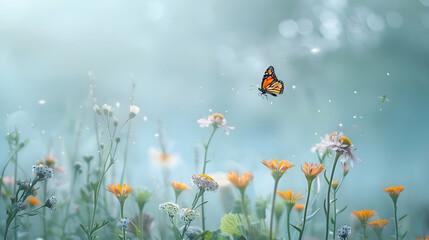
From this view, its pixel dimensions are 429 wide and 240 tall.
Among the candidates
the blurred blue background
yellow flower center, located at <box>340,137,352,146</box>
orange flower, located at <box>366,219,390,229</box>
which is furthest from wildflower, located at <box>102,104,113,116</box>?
orange flower, located at <box>366,219,390,229</box>

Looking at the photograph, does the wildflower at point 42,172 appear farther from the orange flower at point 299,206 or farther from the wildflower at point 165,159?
the orange flower at point 299,206

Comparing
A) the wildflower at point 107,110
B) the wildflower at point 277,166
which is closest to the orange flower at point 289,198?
the wildflower at point 277,166

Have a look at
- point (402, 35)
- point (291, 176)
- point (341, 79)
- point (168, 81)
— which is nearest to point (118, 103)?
point (168, 81)

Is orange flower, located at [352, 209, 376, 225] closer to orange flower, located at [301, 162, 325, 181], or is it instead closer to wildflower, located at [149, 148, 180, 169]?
orange flower, located at [301, 162, 325, 181]

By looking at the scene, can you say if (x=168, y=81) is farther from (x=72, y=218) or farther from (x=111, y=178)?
(x=72, y=218)

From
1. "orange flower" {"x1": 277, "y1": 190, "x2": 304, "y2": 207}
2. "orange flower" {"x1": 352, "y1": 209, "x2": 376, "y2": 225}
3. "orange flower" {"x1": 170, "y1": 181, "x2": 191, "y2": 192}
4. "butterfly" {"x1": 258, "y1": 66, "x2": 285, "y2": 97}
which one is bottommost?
"orange flower" {"x1": 352, "y1": 209, "x2": 376, "y2": 225}

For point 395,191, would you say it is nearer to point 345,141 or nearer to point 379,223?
point 379,223
